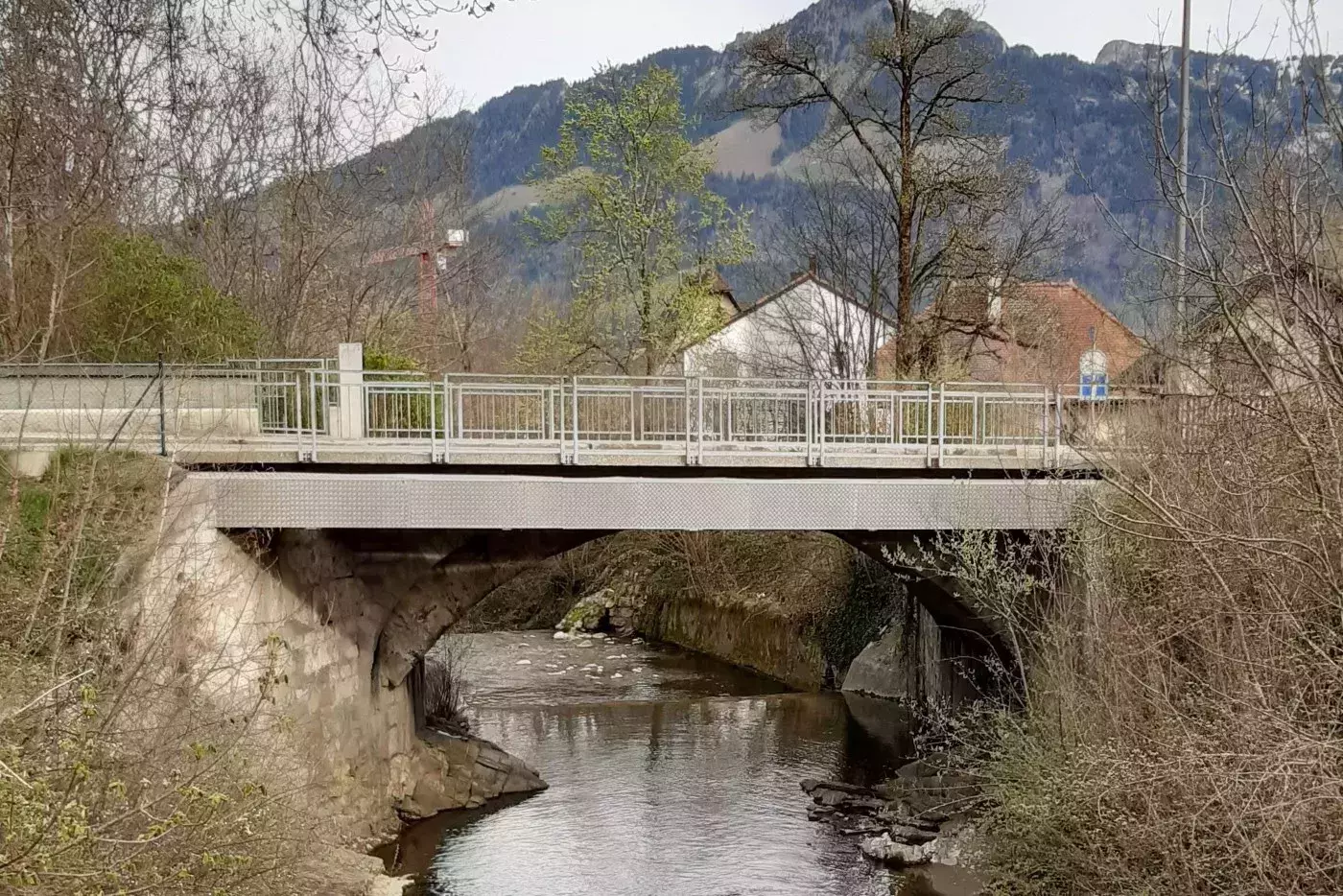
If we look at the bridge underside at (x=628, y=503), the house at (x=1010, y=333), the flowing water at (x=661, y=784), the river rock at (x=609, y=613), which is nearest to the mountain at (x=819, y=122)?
the river rock at (x=609, y=613)

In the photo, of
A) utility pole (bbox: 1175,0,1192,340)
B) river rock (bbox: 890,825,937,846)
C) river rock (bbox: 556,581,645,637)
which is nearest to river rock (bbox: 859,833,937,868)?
river rock (bbox: 890,825,937,846)

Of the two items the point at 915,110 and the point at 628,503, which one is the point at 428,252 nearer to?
the point at 915,110

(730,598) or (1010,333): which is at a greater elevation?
(1010,333)

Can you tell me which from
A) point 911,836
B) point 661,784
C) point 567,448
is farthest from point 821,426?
point 661,784

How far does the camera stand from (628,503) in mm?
10031

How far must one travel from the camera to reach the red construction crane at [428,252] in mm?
23844

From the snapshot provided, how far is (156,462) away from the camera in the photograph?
375 inches

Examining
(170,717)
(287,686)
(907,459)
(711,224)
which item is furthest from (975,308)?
(170,717)

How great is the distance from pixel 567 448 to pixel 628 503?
42.0 inches

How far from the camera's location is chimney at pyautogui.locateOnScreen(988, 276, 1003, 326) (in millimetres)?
18781

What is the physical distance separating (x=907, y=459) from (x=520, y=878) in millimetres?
5453

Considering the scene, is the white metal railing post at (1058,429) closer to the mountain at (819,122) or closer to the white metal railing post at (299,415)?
the white metal railing post at (299,415)

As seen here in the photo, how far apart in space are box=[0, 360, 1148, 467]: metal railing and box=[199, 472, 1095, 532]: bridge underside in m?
0.43

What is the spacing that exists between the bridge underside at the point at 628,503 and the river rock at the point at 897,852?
325 cm
